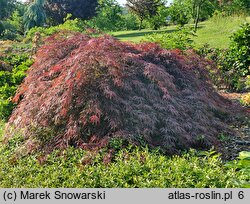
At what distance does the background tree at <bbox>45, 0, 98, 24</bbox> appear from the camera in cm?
2333

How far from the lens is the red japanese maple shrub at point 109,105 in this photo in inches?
158

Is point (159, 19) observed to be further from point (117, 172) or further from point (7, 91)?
point (117, 172)

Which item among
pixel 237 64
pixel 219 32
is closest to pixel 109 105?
pixel 237 64

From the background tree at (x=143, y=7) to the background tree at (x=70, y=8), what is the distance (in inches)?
102

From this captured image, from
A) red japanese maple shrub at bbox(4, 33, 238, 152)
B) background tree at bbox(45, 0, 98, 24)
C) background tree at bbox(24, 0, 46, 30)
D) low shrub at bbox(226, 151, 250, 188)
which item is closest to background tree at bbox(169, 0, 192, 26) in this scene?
background tree at bbox(45, 0, 98, 24)

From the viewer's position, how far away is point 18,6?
31344 mm

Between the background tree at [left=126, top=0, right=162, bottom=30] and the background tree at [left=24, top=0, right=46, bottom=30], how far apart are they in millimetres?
5579

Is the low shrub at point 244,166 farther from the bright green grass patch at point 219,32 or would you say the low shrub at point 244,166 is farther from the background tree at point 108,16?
the background tree at point 108,16

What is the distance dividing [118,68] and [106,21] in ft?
67.1

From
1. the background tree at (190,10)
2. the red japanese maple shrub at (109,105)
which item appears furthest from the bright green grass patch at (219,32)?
the red japanese maple shrub at (109,105)

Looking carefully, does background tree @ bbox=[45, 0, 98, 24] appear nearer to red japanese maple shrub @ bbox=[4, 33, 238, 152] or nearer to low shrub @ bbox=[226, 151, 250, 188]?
red japanese maple shrub @ bbox=[4, 33, 238, 152]

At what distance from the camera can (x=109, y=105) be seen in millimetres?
4074
